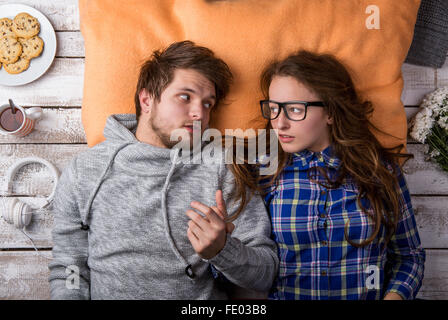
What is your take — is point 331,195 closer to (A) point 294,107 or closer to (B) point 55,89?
(A) point 294,107

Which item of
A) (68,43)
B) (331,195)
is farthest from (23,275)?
(331,195)

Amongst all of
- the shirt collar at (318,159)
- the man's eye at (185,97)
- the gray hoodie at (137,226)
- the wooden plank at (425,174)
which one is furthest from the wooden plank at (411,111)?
the man's eye at (185,97)

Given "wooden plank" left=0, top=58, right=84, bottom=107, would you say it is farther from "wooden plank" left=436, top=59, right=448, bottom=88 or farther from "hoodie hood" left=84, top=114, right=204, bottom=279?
"wooden plank" left=436, top=59, right=448, bottom=88

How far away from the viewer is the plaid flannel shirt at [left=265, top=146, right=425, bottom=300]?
3.21 ft

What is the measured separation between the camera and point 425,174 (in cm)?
126

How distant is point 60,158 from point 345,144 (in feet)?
3.33

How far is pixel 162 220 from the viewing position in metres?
0.96

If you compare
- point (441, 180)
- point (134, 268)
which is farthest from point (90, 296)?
point (441, 180)

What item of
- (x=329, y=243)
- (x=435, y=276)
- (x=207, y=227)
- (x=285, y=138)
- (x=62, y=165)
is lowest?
(x=435, y=276)

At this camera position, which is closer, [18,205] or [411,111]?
[18,205]
